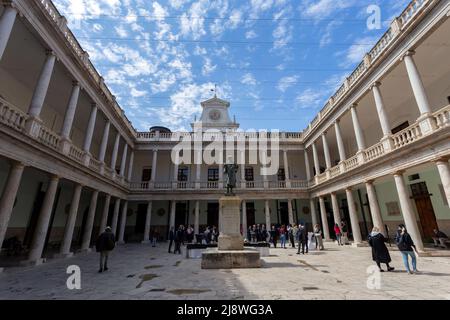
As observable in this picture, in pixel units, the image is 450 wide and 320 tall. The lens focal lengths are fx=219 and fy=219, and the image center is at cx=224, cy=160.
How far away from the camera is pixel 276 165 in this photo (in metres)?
24.3

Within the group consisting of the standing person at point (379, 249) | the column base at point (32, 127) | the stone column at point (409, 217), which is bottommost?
the standing person at point (379, 249)

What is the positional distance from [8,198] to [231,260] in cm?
833

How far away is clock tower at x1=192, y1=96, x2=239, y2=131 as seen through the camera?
27297mm

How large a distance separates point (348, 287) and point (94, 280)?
699 cm

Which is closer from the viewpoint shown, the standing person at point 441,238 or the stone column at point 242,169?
the standing person at point 441,238

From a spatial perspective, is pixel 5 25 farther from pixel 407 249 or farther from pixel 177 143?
pixel 177 143

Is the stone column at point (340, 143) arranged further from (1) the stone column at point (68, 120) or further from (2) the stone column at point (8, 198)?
(2) the stone column at point (8, 198)

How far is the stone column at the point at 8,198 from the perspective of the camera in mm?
7645

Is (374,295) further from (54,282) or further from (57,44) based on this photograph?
(57,44)

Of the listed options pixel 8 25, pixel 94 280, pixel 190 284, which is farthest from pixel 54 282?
pixel 8 25

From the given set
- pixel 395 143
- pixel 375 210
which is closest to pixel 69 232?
pixel 375 210

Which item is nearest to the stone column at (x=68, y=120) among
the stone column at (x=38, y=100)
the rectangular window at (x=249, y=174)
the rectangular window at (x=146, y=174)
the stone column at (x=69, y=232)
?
the stone column at (x=38, y=100)

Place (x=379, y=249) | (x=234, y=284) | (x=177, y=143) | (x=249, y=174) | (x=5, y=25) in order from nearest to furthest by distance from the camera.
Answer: (x=234, y=284) → (x=379, y=249) → (x=5, y=25) → (x=177, y=143) → (x=249, y=174)

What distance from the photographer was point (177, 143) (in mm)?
22500
